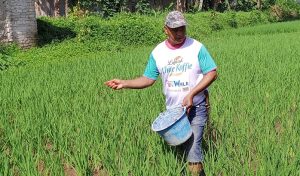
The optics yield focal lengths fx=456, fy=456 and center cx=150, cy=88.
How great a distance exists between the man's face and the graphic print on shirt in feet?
0.35

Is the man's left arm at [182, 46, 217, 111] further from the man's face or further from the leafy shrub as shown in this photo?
the leafy shrub

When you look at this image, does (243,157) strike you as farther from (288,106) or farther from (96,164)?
→ (288,106)

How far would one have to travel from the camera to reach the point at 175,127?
263 cm

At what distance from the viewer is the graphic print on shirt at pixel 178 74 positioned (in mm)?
2803

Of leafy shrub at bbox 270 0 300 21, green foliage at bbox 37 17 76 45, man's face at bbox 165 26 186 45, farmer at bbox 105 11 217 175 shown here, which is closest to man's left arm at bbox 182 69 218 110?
farmer at bbox 105 11 217 175

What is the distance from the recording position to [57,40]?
12648mm

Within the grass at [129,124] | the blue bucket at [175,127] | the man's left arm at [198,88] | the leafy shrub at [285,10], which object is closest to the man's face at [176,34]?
the man's left arm at [198,88]

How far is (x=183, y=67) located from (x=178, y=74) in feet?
0.19

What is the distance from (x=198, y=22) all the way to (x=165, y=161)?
1662 cm

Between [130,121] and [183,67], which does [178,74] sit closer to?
[183,67]

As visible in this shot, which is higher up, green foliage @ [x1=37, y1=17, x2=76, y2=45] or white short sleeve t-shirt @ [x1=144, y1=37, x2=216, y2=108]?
white short sleeve t-shirt @ [x1=144, y1=37, x2=216, y2=108]

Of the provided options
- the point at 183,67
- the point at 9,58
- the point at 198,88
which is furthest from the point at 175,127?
the point at 9,58

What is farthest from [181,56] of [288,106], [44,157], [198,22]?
[198,22]

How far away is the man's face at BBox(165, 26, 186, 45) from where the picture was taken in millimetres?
2715
